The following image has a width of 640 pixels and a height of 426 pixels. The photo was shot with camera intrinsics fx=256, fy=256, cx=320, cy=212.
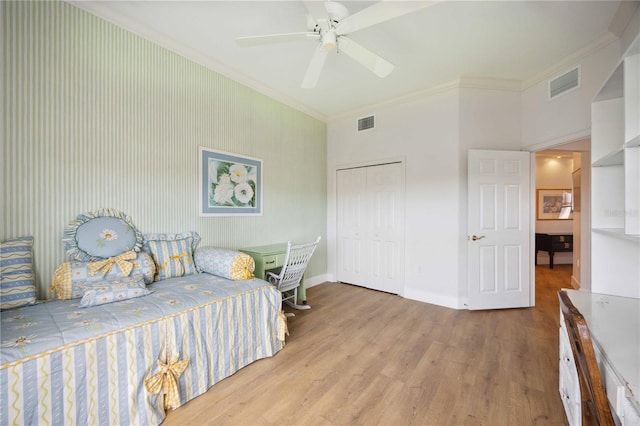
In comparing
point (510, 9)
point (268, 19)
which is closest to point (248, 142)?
point (268, 19)

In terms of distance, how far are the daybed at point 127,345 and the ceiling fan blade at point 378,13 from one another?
2.09 metres

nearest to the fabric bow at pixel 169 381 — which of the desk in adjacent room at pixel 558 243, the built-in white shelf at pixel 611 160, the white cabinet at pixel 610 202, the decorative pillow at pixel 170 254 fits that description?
the decorative pillow at pixel 170 254

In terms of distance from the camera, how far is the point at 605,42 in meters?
2.35

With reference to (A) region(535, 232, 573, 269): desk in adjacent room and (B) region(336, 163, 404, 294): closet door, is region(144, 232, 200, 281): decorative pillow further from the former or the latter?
(A) region(535, 232, 573, 269): desk in adjacent room

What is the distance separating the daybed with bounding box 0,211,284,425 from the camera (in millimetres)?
1178

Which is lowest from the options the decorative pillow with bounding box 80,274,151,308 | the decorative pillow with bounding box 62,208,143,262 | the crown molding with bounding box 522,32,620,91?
the decorative pillow with bounding box 80,274,151,308

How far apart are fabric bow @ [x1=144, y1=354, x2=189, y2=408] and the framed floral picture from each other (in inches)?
62.5

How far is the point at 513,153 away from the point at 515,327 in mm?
2023

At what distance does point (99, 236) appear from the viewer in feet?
6.58

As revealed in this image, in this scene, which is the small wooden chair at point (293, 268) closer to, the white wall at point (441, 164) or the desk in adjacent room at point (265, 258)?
the desk in adjacent room at point (265, 258)

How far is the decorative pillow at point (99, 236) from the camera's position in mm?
1928

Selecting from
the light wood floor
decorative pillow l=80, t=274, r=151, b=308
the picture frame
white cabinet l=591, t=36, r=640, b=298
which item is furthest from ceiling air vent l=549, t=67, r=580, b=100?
decorative pillow l=80, t=274, r=151, b=308

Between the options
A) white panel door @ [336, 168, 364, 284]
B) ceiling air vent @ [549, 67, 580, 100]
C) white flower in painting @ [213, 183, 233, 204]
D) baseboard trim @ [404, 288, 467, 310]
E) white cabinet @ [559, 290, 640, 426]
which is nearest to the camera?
white cabinet @ [559, 290, 640, 426]

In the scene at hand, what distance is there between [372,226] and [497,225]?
162cm
